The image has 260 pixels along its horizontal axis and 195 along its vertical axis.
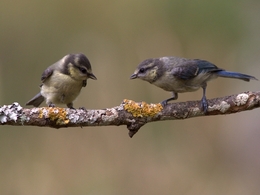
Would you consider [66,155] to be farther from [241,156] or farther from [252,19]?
[252,19]

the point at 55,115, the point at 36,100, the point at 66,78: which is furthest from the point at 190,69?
the point at 36,100

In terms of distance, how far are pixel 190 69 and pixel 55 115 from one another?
1457 millimetres

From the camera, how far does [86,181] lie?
4.85 metres

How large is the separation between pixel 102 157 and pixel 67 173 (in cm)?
52

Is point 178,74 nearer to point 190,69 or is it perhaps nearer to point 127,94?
point 190,69

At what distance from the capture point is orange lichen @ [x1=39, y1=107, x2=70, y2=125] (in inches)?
105

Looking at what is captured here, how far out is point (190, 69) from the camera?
11.4 ft

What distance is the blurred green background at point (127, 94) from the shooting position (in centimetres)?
490

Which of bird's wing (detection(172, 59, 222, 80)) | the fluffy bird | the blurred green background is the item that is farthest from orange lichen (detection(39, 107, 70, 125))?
the blurred green background

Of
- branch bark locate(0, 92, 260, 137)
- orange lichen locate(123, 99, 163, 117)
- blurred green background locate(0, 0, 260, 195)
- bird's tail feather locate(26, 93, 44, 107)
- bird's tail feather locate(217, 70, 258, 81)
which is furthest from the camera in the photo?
blurred green background locate(0, 0, 260, 195)

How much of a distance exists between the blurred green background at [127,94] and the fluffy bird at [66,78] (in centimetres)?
139

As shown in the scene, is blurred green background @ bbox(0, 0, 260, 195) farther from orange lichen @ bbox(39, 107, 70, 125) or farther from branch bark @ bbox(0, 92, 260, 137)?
orange lichen @ bbox(39, 107, 70, 125)

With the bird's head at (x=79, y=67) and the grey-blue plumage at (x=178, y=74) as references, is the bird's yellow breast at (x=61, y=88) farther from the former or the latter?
the grey-blue plumage at (x=178, y=74)

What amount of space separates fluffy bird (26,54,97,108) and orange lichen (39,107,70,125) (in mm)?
944
